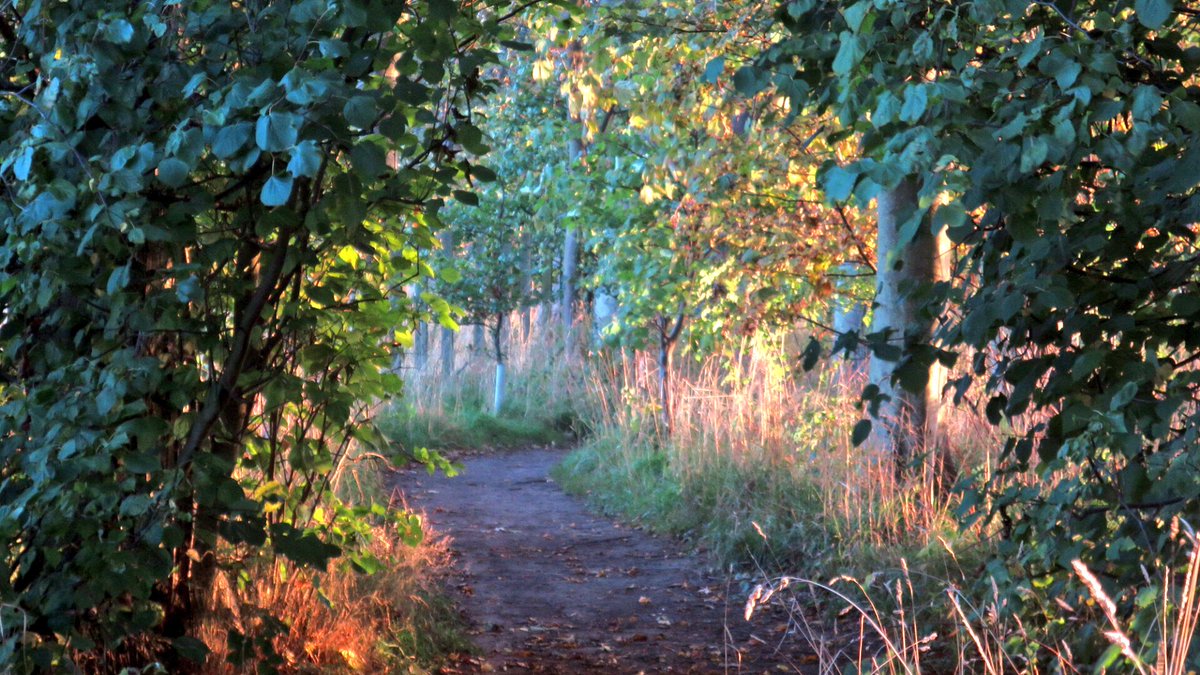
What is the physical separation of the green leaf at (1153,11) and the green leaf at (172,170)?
2.16 m

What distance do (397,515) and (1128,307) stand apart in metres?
2.65

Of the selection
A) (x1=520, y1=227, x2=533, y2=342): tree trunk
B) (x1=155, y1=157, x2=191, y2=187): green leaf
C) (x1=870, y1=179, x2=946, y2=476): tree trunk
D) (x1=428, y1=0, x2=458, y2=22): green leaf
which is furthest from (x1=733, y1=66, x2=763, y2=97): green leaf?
(x1=520, y1=227, x2=533, y2=342): tree trunk

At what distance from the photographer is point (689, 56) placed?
6.13 metres

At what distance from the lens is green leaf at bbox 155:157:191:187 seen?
2.68 metres

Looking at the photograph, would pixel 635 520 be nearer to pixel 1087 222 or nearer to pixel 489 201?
pixel 1087 222

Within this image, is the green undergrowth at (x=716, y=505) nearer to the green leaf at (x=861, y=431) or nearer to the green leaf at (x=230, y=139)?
the green leaf at (x=861, y=431)

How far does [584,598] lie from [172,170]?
4361 mm

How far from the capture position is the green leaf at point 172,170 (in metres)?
2.68

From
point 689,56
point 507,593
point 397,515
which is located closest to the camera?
point 397,515

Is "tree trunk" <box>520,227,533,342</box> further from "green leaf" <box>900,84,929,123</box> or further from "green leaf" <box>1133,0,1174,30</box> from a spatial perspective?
"green leaf" <box>1133,0,1174,30</box>

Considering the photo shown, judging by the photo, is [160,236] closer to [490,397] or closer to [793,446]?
[793,446]

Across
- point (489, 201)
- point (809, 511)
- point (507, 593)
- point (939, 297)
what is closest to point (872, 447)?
point (809, 511)

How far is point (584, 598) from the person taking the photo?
650 centimetres

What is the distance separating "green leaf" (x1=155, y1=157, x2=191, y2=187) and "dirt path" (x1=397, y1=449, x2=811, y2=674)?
2.07 m
